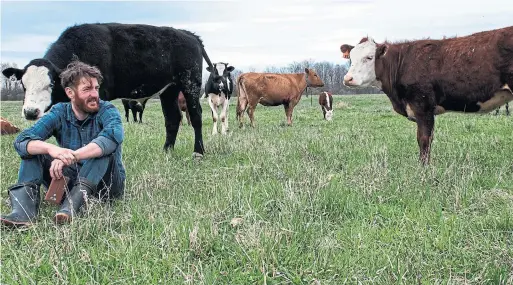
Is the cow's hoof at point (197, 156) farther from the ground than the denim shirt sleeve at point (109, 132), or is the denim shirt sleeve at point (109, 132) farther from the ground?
the denim shirt sleeve at point (109, 132)

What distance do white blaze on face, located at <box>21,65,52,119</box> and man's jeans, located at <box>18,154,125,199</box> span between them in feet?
6.09

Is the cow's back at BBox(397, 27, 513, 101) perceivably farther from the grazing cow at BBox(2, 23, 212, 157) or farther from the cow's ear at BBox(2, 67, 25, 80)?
the cow's ear at BBox(2, 67, 25, 80)

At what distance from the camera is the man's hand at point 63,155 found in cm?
382

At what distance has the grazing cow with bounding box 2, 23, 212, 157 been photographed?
5.81 metres

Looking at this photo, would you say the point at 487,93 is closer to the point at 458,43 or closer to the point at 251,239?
the point at 458,43

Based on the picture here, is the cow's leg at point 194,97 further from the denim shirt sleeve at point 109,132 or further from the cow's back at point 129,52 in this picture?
the denim shirt sleeve at point 109,132

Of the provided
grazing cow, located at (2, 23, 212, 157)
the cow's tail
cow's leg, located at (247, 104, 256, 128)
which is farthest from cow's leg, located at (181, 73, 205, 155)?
the cow's tail

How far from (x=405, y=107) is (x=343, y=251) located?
4208 millimetres

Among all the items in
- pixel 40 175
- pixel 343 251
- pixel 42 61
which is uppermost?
pixel 42 61

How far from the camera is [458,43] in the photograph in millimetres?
6301

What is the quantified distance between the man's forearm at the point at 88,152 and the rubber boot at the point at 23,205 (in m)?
0.47

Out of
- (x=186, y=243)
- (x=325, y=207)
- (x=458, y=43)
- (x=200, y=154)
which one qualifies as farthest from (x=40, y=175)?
(x=458, y=43)

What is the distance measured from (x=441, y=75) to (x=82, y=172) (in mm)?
4683

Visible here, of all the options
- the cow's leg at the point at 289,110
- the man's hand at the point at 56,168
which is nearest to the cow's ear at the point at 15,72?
the man's hand at the point at 56,168
